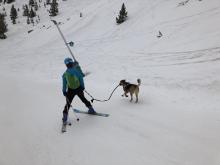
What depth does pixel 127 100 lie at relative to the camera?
28.3 ft

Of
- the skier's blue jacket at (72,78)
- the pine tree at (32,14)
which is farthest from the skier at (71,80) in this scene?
the pine tree at (32,14)

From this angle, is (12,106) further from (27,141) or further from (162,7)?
(162,7)

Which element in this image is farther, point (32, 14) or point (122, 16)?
point (32, 14)

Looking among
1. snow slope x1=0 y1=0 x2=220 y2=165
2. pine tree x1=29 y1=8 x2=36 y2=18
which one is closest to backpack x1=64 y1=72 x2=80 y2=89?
snow slope x1=0 y1=0 x2=220 y2=165

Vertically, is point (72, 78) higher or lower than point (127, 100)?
higher

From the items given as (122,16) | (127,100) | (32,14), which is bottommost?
(127,100)

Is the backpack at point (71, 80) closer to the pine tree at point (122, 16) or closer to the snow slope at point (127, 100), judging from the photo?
the snow slope at point (127, 100)

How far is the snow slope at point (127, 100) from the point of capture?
18.6ft

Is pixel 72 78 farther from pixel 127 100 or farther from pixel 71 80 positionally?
pixel 127 100

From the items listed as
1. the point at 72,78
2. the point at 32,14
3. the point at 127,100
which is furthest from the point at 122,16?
the point at 32,14

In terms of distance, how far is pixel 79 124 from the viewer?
7.38m

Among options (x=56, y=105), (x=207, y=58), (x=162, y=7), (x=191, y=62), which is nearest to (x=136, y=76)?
(x=191, y=62)

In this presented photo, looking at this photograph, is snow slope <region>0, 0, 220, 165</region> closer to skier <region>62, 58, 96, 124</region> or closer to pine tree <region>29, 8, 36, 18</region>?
skier <region>62, 58, 96, 124</region>

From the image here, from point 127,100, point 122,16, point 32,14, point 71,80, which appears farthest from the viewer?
point 32,14
